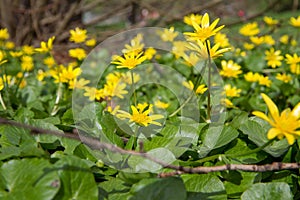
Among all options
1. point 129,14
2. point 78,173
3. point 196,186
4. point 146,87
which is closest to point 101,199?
point 78,173

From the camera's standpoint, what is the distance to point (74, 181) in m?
0.72

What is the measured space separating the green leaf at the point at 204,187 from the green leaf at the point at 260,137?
0.15 m

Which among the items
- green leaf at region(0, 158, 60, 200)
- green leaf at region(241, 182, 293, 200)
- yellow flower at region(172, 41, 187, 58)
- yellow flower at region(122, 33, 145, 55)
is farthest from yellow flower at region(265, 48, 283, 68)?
green leaf at region(0, 158, 60, 200)

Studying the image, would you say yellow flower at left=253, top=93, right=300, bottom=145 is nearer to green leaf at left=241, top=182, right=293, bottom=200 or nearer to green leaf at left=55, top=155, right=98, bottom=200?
green leaf at left=241, top=182, right=293, bottom=200

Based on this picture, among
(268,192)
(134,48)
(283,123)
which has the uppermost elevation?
(134,48)

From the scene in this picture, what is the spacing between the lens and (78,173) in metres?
0.72

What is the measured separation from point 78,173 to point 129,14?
4.09 meters

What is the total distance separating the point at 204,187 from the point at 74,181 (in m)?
0.25

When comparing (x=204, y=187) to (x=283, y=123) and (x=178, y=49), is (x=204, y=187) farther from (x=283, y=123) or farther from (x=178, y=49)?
(x=178, y=49)

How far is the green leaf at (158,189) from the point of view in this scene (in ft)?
2.35

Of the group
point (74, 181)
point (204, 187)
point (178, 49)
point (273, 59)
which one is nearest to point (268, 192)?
point (204, 187)

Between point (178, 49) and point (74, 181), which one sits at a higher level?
point (178, 49)

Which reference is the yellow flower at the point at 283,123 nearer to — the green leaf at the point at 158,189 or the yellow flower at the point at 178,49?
the green leaf at the point at 158,189

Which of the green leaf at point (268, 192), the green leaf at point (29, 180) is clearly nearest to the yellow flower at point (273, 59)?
the green leaf at point (268, 192)
